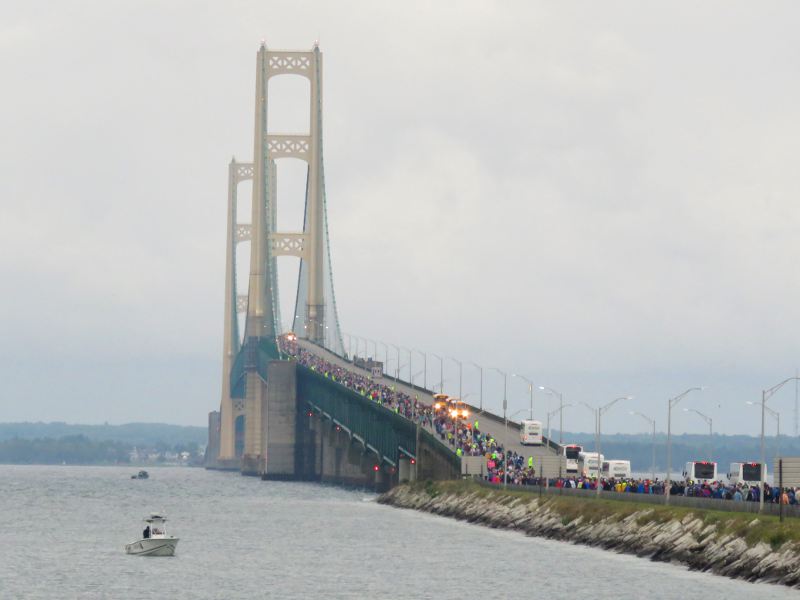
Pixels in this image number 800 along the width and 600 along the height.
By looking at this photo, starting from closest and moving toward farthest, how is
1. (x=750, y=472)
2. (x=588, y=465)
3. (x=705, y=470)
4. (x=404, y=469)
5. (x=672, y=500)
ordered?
(x=672, y=500)
(x=750, y=472)
(x=705, y=470)
(x=588, y=465)
(x=404, y=469)

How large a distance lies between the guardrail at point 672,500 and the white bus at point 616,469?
8.97 m

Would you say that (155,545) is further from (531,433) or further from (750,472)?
(531,433)

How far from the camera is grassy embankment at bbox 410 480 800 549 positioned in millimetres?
67000

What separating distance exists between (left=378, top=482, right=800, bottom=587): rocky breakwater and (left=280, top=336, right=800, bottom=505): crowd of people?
201cm

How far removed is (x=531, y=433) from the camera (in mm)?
125938

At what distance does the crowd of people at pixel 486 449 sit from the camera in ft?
274

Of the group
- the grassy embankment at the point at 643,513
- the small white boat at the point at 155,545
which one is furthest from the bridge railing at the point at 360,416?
the small white boat at the point at 155,545

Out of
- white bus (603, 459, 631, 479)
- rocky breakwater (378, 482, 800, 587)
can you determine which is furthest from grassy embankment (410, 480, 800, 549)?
white bus (603, 459, 631, 479)

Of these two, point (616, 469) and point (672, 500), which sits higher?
point (616, 469)

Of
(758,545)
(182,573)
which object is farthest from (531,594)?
(182,573)

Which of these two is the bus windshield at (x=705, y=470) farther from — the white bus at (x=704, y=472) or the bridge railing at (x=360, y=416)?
the bridge railing at (x=360, y=416)

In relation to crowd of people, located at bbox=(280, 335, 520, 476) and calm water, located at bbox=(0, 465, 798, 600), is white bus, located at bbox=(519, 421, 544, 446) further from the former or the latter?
calm water, located at bbox=(0, 465, 798, 600)

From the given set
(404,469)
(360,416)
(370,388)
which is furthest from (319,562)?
(360,416)

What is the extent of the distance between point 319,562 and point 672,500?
15.1 meters
